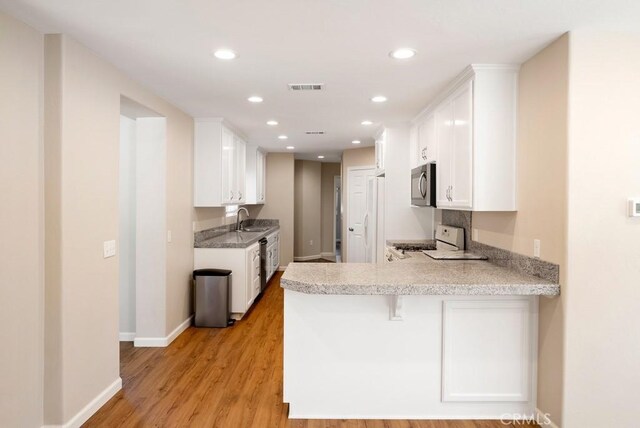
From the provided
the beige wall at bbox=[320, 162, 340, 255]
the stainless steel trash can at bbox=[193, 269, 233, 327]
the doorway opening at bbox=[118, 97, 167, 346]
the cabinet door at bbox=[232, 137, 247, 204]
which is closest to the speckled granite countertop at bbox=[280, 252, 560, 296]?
the doorway opening at bbox=[118, 97, 167, 346]

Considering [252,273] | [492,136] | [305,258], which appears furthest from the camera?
[305,258]

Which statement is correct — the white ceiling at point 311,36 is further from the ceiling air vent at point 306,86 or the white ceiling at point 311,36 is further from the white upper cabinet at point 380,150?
the white upper cabinet at point 380,150

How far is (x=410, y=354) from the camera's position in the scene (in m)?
2.44

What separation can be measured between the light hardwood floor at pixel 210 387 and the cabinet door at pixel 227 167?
1.65 meters

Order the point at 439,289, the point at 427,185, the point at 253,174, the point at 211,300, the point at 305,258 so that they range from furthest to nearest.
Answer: the point at 305,258
the point at 253,174
the point at 211,300
the point at 427,185
the point at 439,289

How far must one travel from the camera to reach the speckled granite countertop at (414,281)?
2184mm

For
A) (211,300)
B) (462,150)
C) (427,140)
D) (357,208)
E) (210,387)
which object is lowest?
(210,387)

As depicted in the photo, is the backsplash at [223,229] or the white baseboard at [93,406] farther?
the backsplash at [223,229]

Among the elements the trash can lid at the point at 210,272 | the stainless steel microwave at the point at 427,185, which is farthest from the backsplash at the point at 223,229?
the stainless steel microwave at the point at 427,185

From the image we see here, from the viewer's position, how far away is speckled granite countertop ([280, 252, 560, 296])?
2.18 meters

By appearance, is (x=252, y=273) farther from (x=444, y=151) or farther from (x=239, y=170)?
(x=444, y=151)

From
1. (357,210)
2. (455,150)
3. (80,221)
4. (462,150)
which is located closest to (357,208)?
(357,210)

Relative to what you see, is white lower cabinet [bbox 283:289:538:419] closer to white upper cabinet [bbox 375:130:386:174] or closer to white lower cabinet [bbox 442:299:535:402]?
white lower cabinet [bbox 442:299:535:402]

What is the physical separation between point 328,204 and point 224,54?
6877 millimetres
